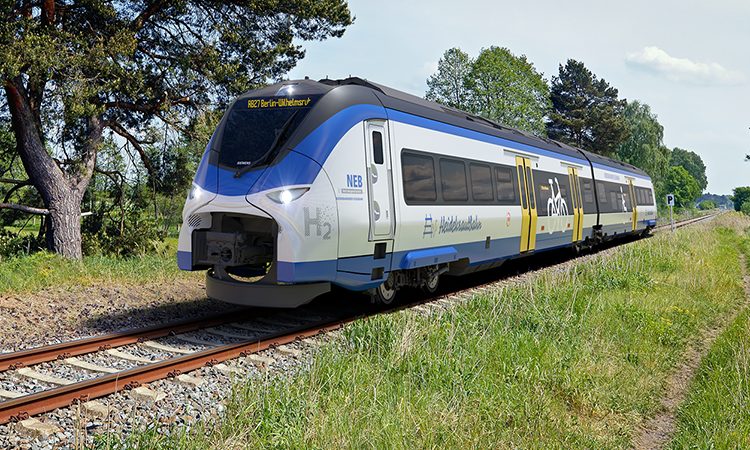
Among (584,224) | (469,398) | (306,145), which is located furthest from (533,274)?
(469,398)

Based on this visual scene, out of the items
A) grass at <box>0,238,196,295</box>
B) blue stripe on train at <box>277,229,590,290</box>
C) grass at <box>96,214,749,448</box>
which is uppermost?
blue stripe on train at <box>277,229,590,290</box>

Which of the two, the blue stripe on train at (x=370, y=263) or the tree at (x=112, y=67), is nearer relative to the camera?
the blue stripe on train at (x=370, y=263)

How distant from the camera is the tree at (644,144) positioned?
65.5 meters

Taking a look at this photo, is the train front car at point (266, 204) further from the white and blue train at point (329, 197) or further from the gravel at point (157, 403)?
the gravel at point (157, 403)

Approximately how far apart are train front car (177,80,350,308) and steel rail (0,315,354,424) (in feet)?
2.28

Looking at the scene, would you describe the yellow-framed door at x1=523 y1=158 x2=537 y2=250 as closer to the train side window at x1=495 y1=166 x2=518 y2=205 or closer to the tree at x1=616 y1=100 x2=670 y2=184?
the train side window at x1=495 y1=166 x2=518 y2=205

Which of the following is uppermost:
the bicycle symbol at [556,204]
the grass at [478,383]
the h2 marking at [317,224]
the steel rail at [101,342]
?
the bicycle symbol at [556,204]

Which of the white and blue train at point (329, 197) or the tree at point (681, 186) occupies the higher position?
the tree at point (681, 186)

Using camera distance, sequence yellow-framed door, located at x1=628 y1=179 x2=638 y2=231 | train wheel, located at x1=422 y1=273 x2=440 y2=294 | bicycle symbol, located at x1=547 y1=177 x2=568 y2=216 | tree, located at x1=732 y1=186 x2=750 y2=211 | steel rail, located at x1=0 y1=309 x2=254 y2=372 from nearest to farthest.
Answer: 1. steel rail, located at x1=0 y1=309 x2=254 y2=372
2. train wheel, located at x1=422 y1=273 x2=440 y2=294
3. bicycle symbol, located at x1=547 y1=177 x2=568 y2=216
4. yellow-framed door, located at x1=628 y1=179 x2=638 y2=231
5. tree, located at x1=732 y1=186 x2=750 y2=211

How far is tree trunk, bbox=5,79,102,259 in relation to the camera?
16.0 metres

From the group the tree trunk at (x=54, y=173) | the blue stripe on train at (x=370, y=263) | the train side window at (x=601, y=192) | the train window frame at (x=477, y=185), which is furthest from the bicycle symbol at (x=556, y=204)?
the tree trunk at (x=54, y=173)

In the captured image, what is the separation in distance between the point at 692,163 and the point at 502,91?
136 metres

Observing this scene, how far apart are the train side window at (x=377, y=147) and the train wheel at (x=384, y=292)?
76.0 inches

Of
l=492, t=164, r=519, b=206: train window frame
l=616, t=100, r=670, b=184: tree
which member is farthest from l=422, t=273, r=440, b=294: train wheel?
l=616, t=100, r=670, b=184: tree
